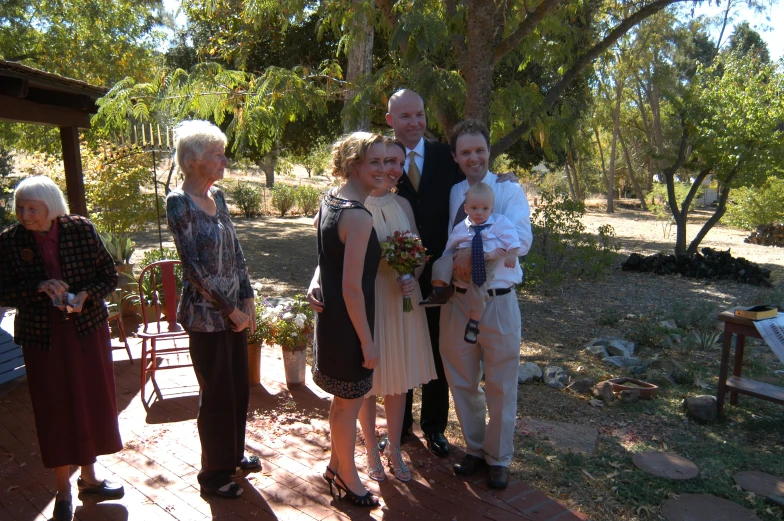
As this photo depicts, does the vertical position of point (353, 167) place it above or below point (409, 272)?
above

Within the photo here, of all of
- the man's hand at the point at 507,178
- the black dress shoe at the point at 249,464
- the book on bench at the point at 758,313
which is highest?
the man's hand at the point at 507,178

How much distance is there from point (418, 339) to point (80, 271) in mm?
1778

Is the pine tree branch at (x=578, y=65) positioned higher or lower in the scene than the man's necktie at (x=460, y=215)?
higher

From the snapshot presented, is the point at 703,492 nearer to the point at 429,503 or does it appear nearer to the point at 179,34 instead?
the point at 429,503

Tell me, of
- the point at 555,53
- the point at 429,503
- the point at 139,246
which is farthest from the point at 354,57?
the point at 139,246

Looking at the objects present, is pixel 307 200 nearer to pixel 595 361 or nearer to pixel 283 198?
pixel 283 198

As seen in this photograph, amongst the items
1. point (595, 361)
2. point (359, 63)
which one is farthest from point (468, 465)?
point (359, 63)

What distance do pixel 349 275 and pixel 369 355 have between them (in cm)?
41

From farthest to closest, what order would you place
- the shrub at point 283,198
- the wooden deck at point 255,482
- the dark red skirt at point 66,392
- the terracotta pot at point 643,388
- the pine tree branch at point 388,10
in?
the shrub at point 283,198 → the pine tree branch at point 388,10 → the terracotta pot at point 643,388 → the wooden deck at point 255,482 → the dark red skirt at point 66,392

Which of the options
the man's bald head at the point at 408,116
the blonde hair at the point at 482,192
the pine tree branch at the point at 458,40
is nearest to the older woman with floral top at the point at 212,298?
the man's bald head at the point at 408,116

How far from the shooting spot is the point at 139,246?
45.8ft

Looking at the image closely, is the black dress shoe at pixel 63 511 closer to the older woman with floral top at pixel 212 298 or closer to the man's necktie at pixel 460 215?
the older woman with floral top at pixel 212 298

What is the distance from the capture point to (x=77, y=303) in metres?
2.95

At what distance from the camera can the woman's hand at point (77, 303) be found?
2.94m
